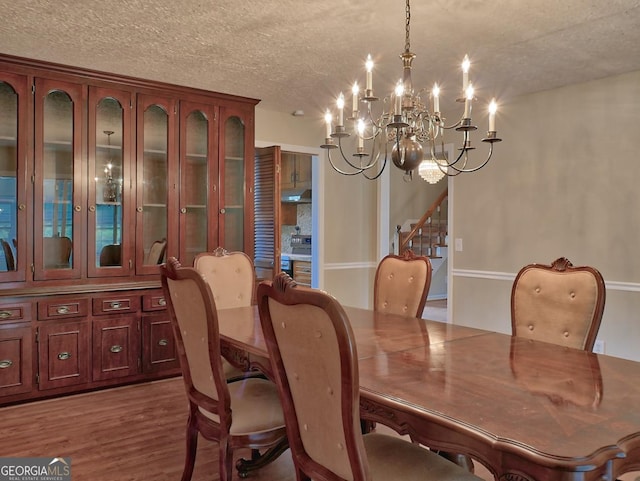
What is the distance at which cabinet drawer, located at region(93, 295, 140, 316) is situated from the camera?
3.61 m

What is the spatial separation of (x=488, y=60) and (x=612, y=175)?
54.2 inches

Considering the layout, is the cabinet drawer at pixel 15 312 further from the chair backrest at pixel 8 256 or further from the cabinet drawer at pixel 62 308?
the chair backrest at pixel 8 256

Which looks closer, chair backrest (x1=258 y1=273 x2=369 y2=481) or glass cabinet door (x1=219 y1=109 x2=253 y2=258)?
chair backrest (x1=258 y1=273 x2=369 y2=481)

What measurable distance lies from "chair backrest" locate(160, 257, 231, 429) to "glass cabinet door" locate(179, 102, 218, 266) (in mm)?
2007

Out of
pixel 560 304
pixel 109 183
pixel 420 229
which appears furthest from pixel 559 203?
pixel 420 229

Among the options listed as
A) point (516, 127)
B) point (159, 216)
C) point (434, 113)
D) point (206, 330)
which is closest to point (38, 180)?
point (159, 216)

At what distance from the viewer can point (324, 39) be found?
293cm

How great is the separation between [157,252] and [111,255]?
353mm

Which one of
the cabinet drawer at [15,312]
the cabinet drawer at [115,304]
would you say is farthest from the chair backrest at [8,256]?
the cabinet drawer at [115,304]

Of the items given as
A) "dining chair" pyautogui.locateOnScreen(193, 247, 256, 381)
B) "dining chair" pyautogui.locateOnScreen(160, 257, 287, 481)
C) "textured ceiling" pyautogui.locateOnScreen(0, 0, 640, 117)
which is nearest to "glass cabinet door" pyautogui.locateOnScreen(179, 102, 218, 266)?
"textured ceiling" pyautogui.locateOnScreen(0, 0, 640, 117)

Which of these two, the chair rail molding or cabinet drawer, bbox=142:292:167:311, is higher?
the chair rail molding

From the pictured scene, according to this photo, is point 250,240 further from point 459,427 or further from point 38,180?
point 459,427

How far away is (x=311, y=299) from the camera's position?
122 centimetres

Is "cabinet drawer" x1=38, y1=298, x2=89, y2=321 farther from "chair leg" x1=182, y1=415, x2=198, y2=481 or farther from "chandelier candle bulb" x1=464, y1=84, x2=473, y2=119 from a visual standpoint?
"chandelier candle bulb" x1=464, y1=84, x2=473, y2=119
